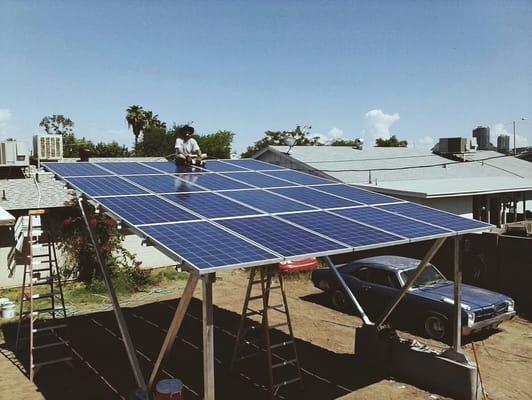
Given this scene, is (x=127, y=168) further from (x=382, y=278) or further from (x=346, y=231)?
(x=382, y=278)

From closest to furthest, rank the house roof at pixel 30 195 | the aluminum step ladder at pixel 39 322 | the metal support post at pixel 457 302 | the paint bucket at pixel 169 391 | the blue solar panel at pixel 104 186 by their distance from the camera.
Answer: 1. the paint bucket at pixel 169 391
2. the blue solar panel at pixel 104 186
3. the metal support post at pixel 457 302
4. the aluminum step ladder at pixel 39 322
5. the house roof at pixel 30 195

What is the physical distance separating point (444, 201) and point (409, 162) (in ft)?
29.8

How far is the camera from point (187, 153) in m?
12.0

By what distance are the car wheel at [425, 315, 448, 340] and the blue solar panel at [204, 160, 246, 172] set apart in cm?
608

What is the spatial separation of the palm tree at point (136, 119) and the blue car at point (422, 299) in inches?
2340

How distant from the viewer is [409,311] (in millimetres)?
11922

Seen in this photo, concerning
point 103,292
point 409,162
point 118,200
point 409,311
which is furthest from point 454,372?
point 409,162

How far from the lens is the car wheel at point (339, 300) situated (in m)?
14.4

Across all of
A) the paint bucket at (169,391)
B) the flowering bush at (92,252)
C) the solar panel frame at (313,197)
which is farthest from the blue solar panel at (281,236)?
the flowering bush at (92,252)

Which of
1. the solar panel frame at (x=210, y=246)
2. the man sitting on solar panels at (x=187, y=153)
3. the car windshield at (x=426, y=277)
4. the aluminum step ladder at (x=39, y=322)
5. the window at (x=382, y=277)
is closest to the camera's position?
the solar panel frame at (x=210, y=246)

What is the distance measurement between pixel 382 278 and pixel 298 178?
3734 mm

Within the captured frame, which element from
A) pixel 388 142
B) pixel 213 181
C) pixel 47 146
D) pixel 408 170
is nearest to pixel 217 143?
pixel 388 142

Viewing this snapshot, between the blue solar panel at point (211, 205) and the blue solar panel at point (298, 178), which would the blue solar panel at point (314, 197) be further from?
the blue solar panel at point (211, 205)

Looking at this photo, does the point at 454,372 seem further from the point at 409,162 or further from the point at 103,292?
the point at 409,162
